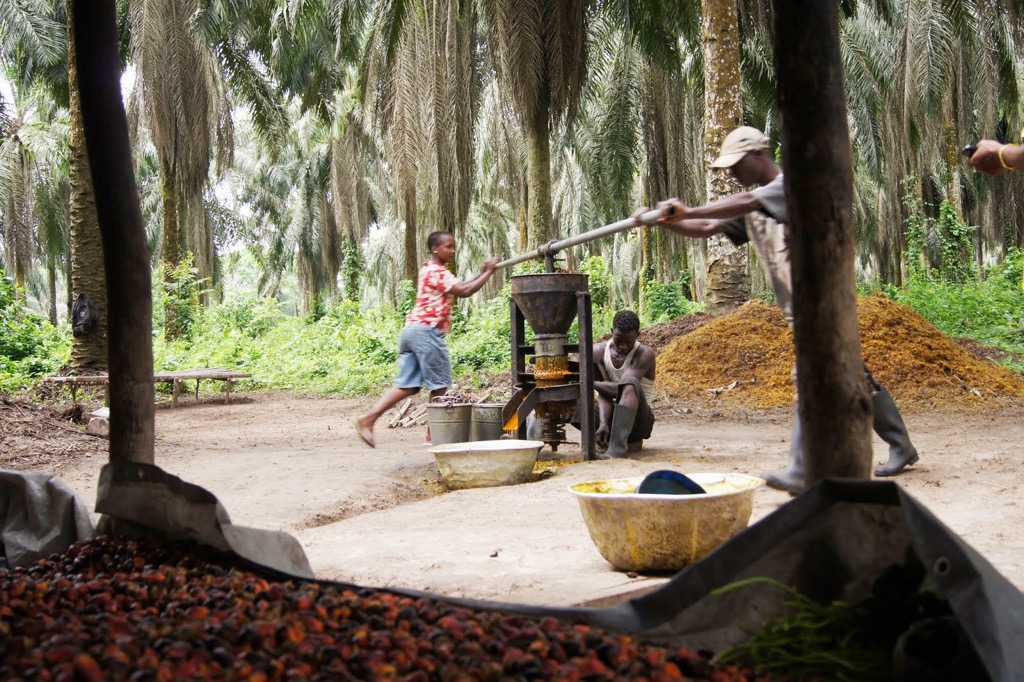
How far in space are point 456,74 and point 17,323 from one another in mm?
8665

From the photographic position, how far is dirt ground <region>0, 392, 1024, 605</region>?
12.6 ft

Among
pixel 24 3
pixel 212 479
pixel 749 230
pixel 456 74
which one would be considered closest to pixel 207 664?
pixel 749 230

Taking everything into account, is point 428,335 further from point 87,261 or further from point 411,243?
point 411,243

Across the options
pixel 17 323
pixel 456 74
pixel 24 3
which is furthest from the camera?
pixel 24 3

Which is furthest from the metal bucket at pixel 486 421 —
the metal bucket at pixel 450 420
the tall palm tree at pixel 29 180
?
the tall palm tree at pixel 29 180

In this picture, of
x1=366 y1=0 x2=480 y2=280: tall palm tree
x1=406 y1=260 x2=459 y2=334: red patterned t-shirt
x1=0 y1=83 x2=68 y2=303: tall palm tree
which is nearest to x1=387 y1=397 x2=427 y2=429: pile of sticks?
x1=406 y1=260 x2=459 y2=334: red patterned t-shirt

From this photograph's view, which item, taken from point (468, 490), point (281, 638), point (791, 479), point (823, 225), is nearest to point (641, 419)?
point (468, 490)

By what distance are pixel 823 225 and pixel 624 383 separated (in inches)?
185

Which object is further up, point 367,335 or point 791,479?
point 367,335

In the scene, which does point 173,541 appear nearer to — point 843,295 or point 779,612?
point 779,612

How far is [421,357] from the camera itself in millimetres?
7344

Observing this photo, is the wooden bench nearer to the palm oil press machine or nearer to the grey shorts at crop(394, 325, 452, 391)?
the grey shorts at crop(394, 325, 452, 391)

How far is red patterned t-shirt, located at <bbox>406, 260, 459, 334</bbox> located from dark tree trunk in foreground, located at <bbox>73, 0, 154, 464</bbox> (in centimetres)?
375

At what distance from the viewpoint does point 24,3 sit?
20719mm
